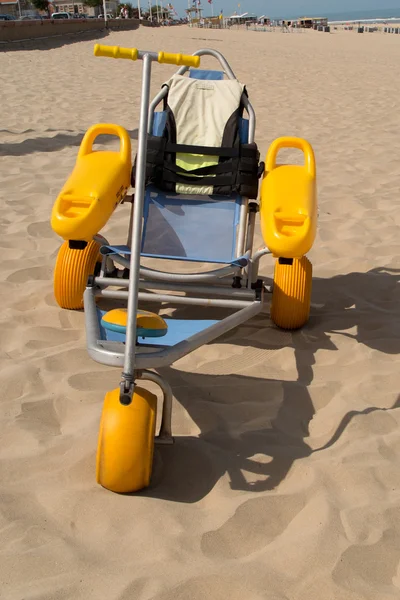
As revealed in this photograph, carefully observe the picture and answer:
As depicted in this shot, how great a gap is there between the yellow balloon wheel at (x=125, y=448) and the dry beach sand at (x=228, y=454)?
0.22ft

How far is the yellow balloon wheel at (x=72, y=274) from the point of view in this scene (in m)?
3.23

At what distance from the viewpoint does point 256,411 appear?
2.53 m

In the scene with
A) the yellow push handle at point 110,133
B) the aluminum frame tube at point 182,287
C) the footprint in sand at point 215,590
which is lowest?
the footprint in sand at point 215,590

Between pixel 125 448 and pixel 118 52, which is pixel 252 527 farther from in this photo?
pixel 118 52

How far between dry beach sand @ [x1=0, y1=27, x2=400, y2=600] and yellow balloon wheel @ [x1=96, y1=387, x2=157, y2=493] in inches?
2.7

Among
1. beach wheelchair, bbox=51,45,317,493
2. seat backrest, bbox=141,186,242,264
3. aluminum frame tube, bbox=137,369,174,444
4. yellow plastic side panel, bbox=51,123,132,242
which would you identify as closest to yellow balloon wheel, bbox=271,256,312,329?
beach wheelchair, bbox=51,45,317,493

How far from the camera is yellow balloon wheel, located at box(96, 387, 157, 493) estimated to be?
197 cm

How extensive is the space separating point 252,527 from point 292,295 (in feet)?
4.68

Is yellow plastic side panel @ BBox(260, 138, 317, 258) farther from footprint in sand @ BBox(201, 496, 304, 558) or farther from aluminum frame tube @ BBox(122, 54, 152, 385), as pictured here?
Result: footprint in sand @ BBox(201, 496, 304, 558)

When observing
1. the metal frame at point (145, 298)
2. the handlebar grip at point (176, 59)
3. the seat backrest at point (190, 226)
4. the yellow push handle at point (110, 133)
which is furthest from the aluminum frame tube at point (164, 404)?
the yellow push handle at point (110, 133)

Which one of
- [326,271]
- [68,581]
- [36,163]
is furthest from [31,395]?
[36,163]

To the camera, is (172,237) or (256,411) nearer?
(256,411)

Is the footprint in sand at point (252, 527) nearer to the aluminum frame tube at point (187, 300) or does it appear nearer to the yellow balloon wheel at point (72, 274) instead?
the aluminum frame tube at point (187, 300)

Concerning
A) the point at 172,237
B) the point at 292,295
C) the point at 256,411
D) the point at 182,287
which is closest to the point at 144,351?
the point at 256,411
